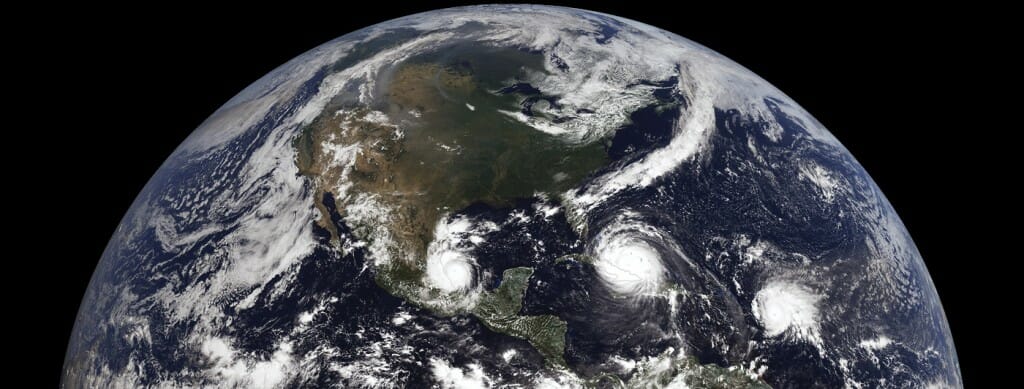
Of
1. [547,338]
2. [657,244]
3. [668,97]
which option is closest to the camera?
[547,338]

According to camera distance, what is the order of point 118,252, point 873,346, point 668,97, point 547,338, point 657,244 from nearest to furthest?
point 547,338 → point 657,244 → point 873,346 → point 668,97 → point 118,252

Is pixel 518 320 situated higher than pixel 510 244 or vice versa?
pixel 510 244

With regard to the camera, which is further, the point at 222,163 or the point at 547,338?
the point at 222,163

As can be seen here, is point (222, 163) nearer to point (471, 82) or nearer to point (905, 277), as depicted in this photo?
point (471, 82)

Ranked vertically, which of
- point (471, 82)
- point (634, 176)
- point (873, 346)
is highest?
point (471, 82)

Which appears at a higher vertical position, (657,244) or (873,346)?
(657,244)

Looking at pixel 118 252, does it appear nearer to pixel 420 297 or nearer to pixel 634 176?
pixel 420 297

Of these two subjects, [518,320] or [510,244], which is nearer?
[518,320]

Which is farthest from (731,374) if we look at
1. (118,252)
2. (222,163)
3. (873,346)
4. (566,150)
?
(118,252)
